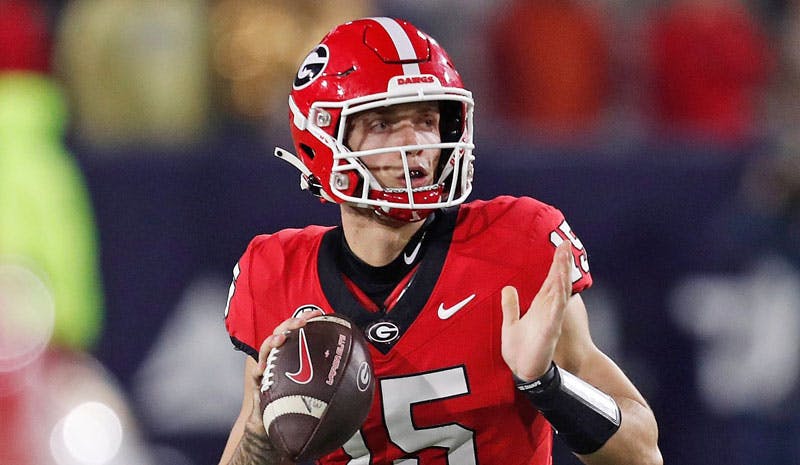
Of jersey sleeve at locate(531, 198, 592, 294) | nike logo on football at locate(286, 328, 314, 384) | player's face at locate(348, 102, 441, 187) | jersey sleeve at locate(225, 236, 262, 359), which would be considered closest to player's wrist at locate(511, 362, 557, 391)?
jersey sleeve at locate(531, 198, 592, 294)

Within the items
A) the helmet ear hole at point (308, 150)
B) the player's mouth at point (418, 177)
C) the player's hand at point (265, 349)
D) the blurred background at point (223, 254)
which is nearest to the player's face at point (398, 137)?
the player's mouth at point (418, 177)

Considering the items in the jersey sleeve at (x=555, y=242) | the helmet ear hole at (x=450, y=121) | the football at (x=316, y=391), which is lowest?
the football at (x=316, y=391)

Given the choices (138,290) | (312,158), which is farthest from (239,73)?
(312,158)

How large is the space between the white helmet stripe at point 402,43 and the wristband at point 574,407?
66 cm

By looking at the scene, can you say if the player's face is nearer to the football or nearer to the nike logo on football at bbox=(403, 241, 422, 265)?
the nike logo on football at bbox=(403, 241, 422, 265)

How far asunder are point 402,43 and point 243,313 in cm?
61

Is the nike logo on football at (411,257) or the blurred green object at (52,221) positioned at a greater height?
the nike logo on football at (411,257)

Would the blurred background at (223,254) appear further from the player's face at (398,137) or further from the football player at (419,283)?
the player's face at (398,137)

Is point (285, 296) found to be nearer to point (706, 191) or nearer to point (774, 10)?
point (706, 191)

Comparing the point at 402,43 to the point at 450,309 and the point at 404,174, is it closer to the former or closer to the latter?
the point at 404,174

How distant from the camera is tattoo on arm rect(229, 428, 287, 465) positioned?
2.59 m

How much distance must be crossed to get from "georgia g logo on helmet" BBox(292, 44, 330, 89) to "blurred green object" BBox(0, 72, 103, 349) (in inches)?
83.7

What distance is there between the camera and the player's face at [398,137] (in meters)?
2.72

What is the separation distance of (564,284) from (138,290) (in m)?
2.73
